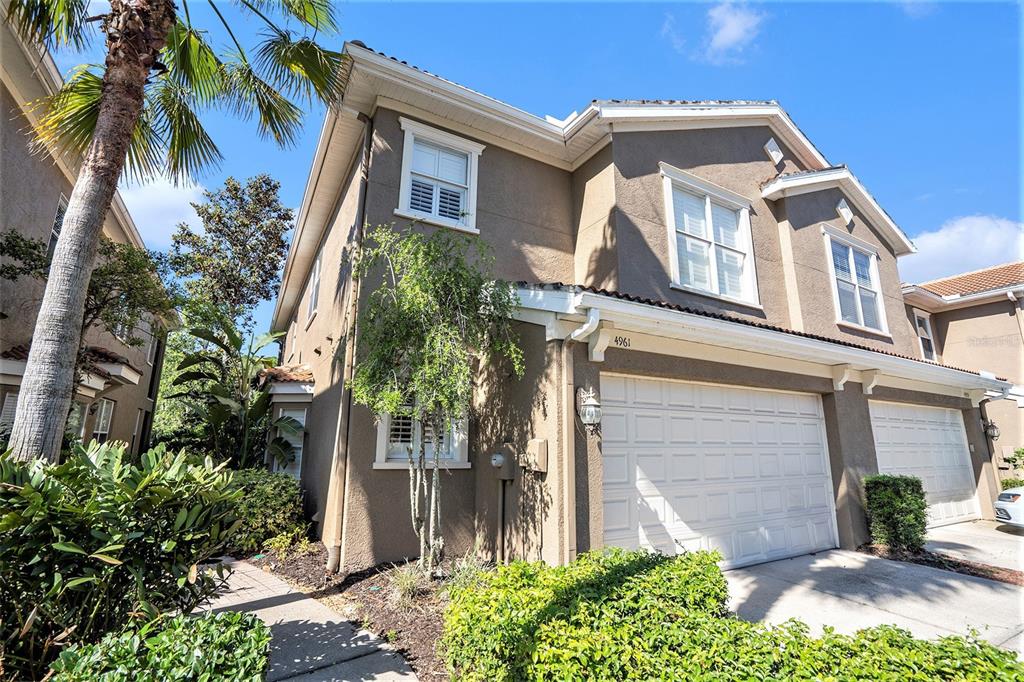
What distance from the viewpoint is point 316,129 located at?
9969 millimetres

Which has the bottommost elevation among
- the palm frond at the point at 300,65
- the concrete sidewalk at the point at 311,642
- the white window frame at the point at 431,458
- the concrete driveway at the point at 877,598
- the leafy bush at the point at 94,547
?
the concrete sidewalk at the point at 311,642

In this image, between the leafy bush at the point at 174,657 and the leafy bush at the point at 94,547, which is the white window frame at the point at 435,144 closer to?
the leafy bush at the point at 94,547

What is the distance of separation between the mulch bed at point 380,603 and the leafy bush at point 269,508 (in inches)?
21.5

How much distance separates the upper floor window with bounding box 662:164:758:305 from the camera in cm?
989

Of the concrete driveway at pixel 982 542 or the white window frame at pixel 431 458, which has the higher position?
the white window frame at pixel 431 458

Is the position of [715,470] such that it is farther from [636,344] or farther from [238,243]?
[238,243]

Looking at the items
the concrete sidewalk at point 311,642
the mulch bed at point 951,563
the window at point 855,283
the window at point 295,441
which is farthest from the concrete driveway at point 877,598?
the window at point 295,441

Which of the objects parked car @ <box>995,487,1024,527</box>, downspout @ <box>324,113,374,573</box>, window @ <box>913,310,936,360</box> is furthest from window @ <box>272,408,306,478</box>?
window @ <box>913,310,936,360</box>

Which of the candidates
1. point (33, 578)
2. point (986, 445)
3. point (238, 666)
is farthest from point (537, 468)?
point (986, 445)

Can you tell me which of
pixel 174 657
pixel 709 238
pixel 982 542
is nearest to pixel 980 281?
pixel 982 542

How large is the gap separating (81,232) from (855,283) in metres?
15.6

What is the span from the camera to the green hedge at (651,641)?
2885 mm

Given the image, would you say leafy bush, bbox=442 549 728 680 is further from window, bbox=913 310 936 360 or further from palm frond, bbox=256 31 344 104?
window, bbox=913 310 936 360

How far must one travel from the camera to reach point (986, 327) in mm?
17750
